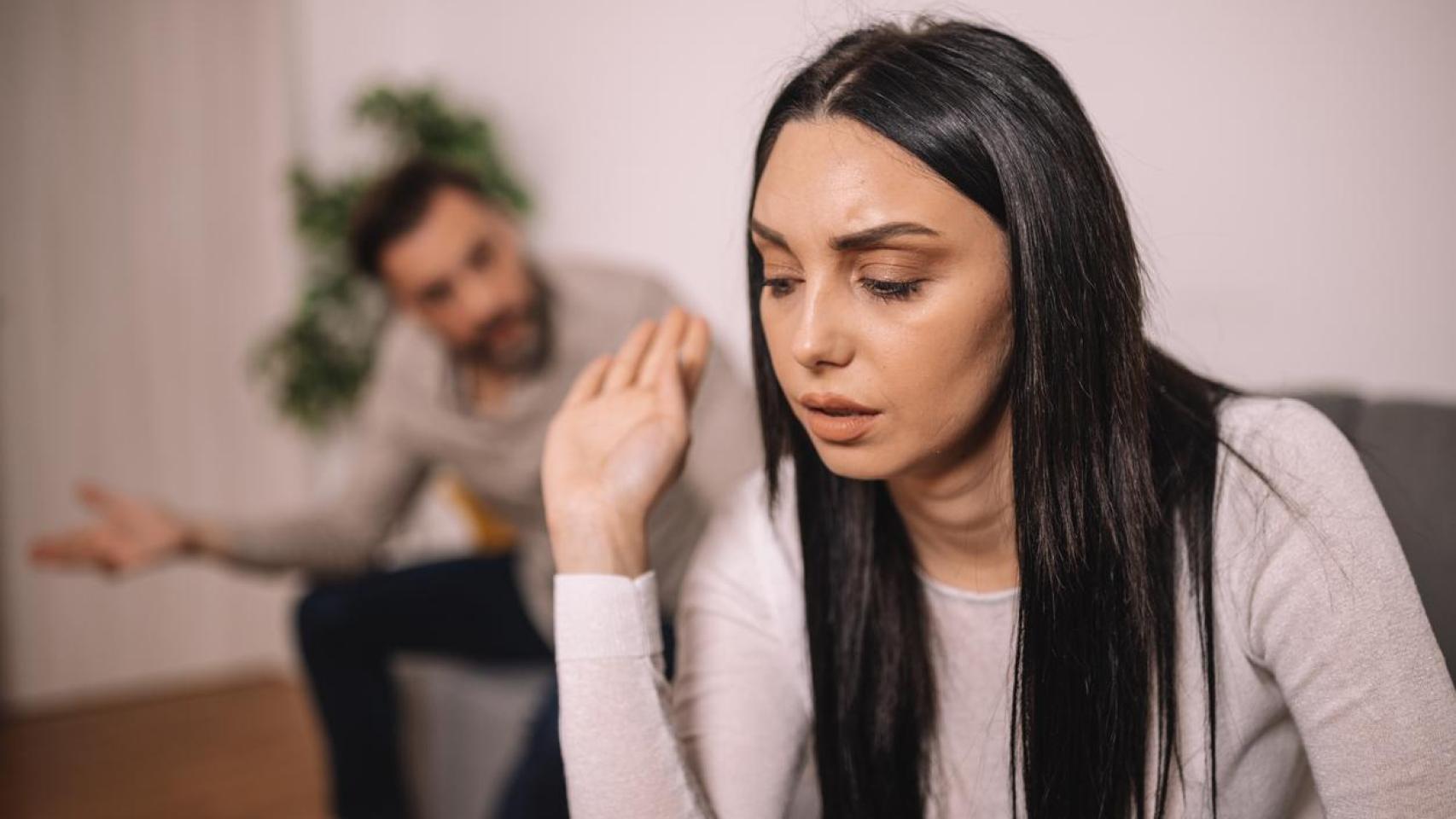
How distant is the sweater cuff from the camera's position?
85 centimetres

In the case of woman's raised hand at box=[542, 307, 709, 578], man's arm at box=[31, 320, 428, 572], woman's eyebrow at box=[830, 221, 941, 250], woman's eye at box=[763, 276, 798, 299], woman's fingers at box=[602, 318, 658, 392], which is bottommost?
man's arm at box=[31, 320, 428, 572]

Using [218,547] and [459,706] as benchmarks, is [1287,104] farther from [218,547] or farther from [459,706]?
[218,547]

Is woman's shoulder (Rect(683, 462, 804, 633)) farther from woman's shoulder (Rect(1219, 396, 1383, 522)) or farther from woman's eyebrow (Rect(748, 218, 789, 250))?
woman's shoulder (Rect(1219, 396, 1383, 522))

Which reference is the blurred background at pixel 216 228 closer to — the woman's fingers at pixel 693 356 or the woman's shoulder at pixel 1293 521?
the woman's fingers at pixel 693 356

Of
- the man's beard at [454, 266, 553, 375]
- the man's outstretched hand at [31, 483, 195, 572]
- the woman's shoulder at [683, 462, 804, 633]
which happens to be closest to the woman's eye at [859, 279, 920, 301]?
the woman's shoulder at [683, 462, 804, 633]

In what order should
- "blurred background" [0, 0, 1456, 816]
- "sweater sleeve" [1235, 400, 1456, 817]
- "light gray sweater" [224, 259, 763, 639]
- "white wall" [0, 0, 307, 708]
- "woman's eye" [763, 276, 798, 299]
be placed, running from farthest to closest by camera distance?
"white wall" [0, 0, 307, 708] → "blurred background" [0, 0, 1456, 816] → "light gray sweater" [224, 259, 763, 639] → "woman's eye" [763, 276, 798, 299] → "sweater sleeve" [1235, 400, 1456, 817]

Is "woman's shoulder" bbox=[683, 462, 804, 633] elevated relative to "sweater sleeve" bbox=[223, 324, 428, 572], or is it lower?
elevated

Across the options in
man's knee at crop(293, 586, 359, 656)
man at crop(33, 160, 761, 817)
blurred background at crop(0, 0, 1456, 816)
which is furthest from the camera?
blurred background at crop(0, 0, 1456, 816)

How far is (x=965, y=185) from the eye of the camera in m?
0.72

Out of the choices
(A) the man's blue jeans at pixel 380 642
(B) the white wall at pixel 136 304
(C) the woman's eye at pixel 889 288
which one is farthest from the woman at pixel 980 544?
(B) the white wall at pixel 136 304

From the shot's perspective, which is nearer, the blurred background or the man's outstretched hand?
the man's outstretched hand

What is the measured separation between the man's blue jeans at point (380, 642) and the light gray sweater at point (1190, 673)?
1.08 metres

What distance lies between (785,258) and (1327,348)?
836 millimetres

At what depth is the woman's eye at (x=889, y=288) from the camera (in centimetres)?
74
